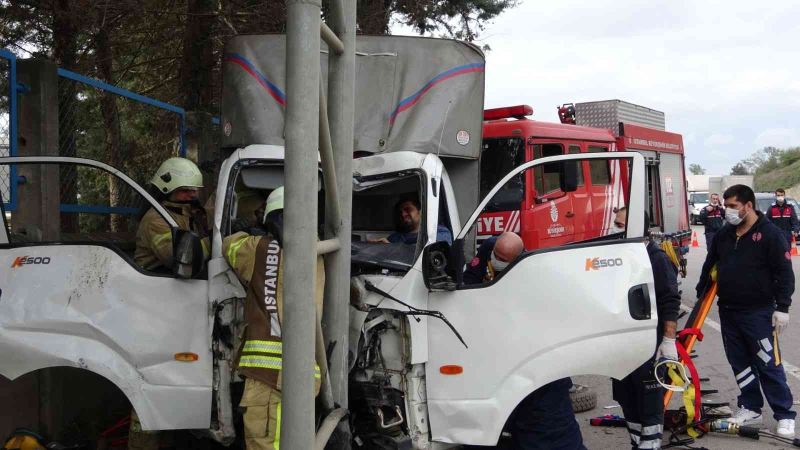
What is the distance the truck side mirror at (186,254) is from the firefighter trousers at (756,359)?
4.35 m

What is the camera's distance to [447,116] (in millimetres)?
5527

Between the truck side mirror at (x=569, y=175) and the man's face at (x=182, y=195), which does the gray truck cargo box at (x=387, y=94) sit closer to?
the man's face at (x=182, y=195)

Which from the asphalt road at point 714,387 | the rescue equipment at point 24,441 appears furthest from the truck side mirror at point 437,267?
the rescue equipment at point 24,441

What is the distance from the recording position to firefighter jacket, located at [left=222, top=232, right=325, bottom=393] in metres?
3.74

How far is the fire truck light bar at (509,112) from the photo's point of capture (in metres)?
9.86

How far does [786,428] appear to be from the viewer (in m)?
5.89

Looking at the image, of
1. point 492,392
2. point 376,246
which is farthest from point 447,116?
point 492,392

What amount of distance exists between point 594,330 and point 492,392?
0.63 m

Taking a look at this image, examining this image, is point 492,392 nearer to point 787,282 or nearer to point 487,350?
point 487,350

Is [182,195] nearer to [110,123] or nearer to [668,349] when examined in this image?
[668,349]

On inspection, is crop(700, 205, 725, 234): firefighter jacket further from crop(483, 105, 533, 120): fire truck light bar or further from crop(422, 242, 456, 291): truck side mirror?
crop(422, 242, 456, 291): truck side mirror

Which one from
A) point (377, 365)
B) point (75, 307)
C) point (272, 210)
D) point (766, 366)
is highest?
point (272, 210)

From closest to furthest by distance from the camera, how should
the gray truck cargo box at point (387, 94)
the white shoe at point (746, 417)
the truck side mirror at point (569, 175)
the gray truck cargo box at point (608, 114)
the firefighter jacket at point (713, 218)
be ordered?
the truck side mirror at point (569, 175) → the gray truck cargo box at point (387, 94) → the white shoe at point (746, 417) → the gray truck cargo box at point (608, 114) → the firefighter jacket at point (713, 218)

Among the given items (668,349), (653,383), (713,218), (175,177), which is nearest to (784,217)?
(713,218)
